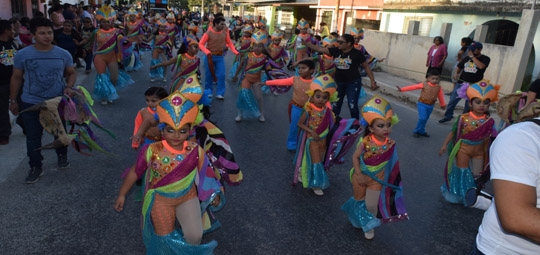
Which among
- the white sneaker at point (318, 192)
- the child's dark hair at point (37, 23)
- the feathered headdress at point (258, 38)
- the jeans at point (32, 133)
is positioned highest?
the child's dark hair at point (37, 23)

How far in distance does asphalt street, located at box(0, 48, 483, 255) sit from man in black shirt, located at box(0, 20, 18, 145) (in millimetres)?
280

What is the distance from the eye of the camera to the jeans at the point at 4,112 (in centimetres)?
577

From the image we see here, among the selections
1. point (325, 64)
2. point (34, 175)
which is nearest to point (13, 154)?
point (34, 175)

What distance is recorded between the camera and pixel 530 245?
1661 millimetres

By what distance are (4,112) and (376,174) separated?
5253 millimetres

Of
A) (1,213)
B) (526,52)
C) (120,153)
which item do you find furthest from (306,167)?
(526,52)

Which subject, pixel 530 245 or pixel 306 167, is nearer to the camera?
pixel 530 245

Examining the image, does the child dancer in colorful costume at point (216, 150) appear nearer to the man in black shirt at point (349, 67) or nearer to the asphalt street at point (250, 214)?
the asphalt street at point (250, 214)

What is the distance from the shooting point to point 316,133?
4.88 meters

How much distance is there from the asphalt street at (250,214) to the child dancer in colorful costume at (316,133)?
0.21 meters

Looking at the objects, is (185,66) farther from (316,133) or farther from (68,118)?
(316,133)

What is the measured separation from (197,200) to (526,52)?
10.7m

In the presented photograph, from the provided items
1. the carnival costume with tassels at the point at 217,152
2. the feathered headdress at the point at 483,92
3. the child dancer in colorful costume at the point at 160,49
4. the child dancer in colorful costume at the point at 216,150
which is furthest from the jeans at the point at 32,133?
the child dancer in colorful costume at the point at 160,49

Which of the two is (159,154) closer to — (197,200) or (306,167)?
(197,200)
